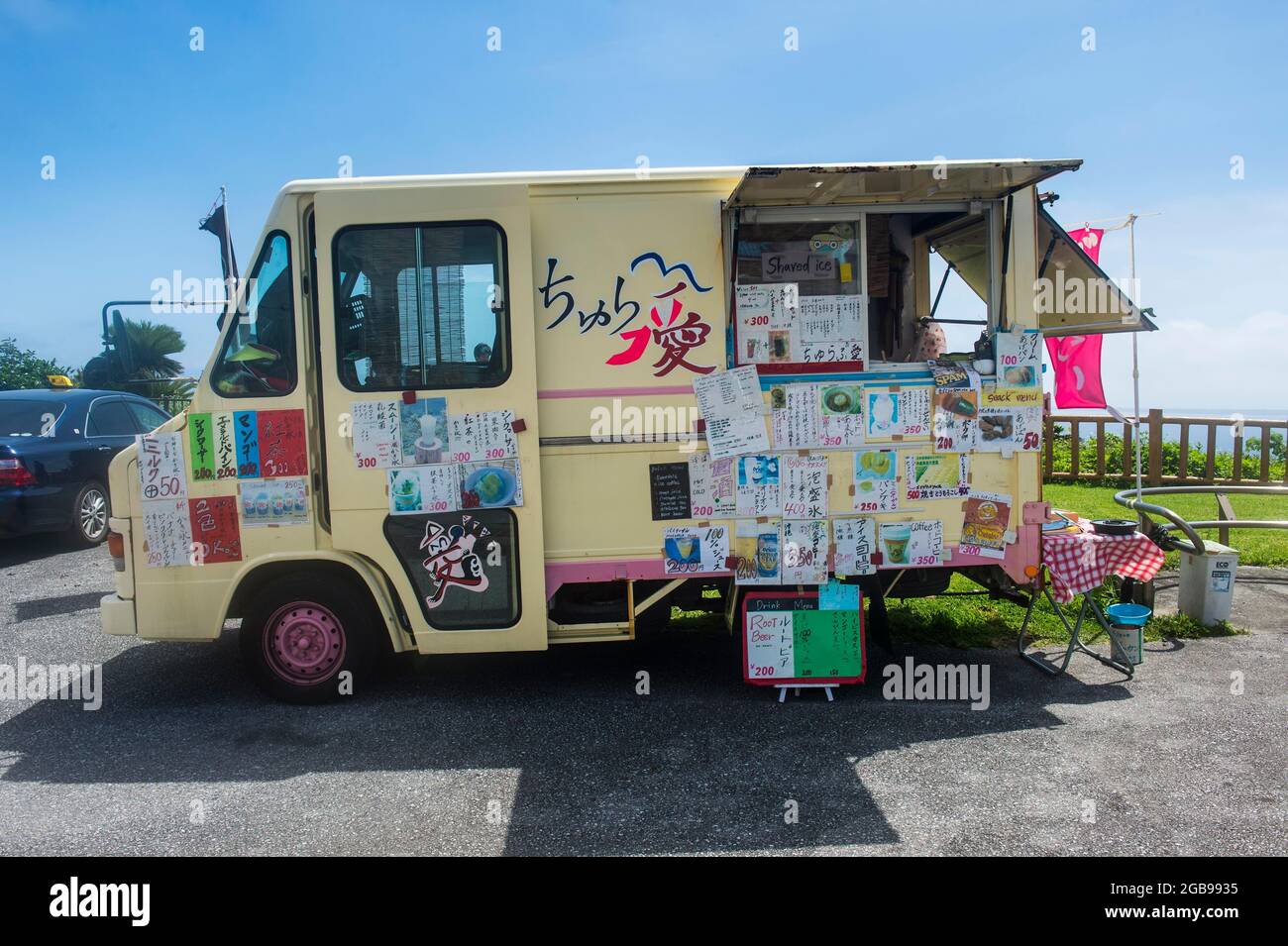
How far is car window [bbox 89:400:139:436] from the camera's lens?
10250mm

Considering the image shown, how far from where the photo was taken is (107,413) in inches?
414

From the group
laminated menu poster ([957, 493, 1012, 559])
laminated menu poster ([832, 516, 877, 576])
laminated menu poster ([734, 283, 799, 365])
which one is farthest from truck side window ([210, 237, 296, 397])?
laminated menu poster ([957, 493, 1012, 559])

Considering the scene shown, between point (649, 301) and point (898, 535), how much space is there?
1.92 m

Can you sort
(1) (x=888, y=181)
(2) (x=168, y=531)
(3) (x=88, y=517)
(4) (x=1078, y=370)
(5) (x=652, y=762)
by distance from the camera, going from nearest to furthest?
(5) (x=652, y=762) → (1) (x=888, y=181) → (2) (x=168, y=531) → (4) (x=1078, y=370) → (3) (x=88, y=517)

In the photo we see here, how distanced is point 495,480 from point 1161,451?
11917 mm

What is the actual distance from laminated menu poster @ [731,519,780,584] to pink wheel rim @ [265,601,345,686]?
226cm

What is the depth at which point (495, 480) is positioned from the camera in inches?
191

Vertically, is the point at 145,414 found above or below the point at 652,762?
above

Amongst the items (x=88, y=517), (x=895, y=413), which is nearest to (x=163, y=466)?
(x=895, y=413)

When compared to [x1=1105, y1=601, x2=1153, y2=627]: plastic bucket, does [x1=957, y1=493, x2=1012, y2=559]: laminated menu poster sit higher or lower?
higher

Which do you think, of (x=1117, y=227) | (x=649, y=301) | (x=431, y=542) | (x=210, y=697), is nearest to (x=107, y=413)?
(x=210, y=697)

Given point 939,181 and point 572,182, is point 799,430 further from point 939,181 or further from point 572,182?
point 572,182

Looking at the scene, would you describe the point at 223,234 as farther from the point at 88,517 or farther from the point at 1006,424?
the point at 1006,424

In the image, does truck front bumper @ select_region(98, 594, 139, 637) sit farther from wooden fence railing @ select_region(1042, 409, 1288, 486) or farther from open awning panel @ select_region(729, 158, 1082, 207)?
wooden fence railing @ select_region(1042, 409, 1288, 486)
